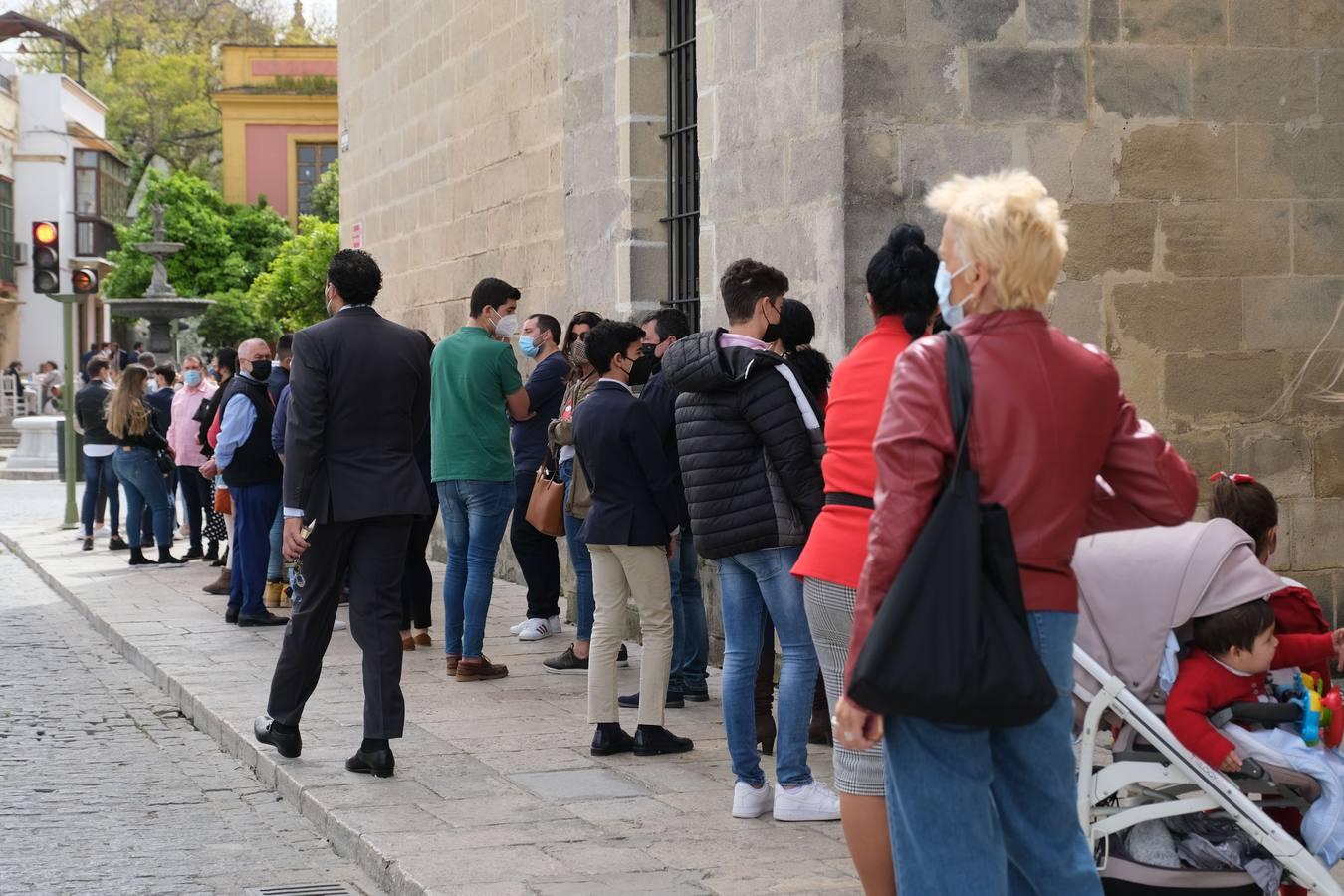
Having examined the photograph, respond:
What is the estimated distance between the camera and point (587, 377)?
8797 mm

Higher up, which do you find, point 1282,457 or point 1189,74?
point 1189,74

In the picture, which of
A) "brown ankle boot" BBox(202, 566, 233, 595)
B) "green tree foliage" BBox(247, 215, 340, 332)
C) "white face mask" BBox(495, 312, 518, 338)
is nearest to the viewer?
"white face mask" BBox(495, 312, 518, 338)

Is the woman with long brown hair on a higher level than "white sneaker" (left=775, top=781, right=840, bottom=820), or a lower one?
higher

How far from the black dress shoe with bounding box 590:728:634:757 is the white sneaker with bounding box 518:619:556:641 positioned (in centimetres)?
324

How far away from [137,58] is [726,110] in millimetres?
63770

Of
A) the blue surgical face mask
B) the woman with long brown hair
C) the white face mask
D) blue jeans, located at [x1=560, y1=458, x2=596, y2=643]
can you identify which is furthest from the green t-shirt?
the woman with long brown hair

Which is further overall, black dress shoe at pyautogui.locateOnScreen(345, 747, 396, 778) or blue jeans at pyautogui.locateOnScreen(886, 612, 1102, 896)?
black dress shoe at pyautogui.locateOnScreen(345, 747, 396, 778)

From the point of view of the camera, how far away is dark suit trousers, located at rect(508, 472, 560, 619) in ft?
34.3

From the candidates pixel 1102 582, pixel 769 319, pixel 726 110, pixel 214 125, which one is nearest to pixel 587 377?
pixel 726 110

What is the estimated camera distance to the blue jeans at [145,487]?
607 inches

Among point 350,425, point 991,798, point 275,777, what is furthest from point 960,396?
point 275,777

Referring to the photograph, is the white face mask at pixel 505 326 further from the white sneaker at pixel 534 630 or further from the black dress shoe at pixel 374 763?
the black dress shoe at pixel 374 763

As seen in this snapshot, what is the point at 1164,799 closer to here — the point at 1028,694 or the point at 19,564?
the point at 1028,694

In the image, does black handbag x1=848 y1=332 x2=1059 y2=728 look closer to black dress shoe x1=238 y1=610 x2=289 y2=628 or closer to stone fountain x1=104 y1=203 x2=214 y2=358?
black dress shoe x1=238 y1=610 x2=289 y2=628
